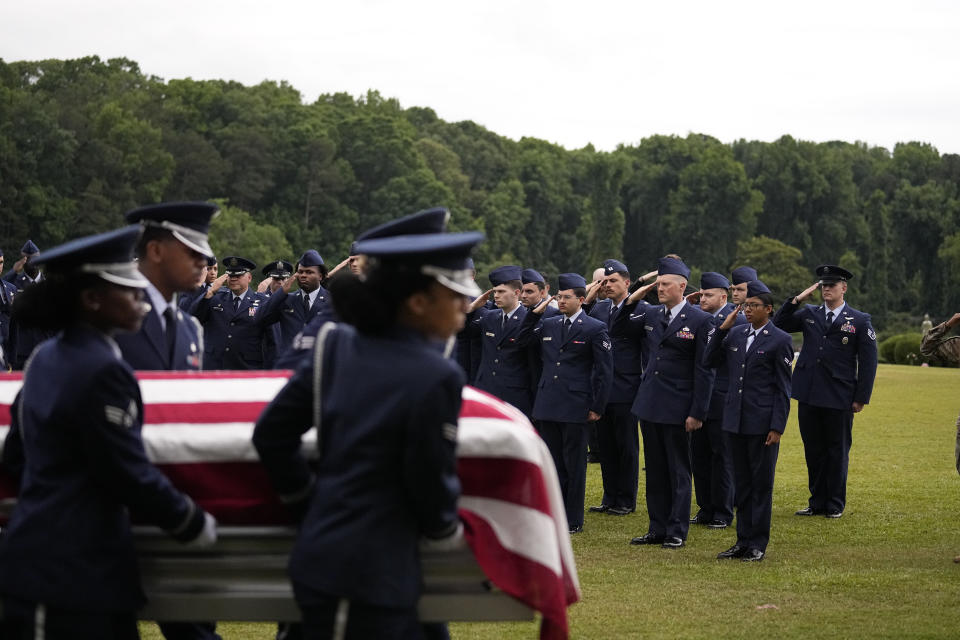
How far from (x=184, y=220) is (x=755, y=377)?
545 cm

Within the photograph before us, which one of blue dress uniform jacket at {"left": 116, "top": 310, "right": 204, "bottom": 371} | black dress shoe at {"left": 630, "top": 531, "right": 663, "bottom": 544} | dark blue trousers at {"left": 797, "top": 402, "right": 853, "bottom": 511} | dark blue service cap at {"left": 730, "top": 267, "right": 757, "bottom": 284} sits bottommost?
black dress shoe at {"left": 630, "top": 531, "right": 663, "bottom": 544}

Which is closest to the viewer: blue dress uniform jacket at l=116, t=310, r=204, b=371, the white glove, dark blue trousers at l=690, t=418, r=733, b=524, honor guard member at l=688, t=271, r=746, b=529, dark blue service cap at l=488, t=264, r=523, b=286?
the white glove

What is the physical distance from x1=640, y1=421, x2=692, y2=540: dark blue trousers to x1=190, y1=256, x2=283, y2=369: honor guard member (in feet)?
19.5

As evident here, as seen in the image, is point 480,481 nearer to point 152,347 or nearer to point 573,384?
point 152,347

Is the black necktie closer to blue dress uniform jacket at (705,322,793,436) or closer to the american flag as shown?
the american flag

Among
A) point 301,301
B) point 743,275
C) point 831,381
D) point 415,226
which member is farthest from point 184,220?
point 301,301

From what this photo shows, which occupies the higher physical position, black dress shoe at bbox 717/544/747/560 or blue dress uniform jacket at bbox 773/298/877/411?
blue dress uniform jacket at bbox 773/298/877/411

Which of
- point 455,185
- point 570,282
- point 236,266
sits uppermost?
point 455,185

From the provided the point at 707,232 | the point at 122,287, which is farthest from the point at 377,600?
the point at 707,232

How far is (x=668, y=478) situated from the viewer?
9641 mm

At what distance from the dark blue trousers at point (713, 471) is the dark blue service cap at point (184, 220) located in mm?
6824

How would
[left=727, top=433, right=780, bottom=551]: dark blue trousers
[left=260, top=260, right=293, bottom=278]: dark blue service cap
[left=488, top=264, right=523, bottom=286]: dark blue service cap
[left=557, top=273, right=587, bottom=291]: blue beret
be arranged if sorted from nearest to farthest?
[left=727, top=433, right=780, bottom=551]: dark blue trousers
[left=557, top=273, right=587, bottom=291]: blue beret
[left=488, top=264, right=523, bottom=286]: dark blue service cap
[left=260, top=260, right=293, bottom=278]: dark blue service cap

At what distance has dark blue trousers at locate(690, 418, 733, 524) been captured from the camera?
11000mm

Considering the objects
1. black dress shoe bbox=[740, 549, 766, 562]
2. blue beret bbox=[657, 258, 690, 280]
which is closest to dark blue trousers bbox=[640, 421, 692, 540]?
black dress shoe bbox=[740, 549, 766, 562]
